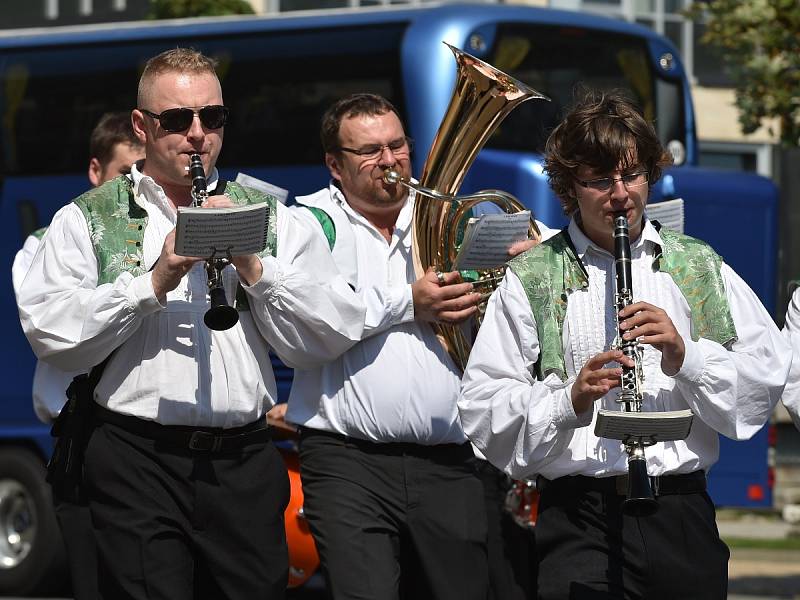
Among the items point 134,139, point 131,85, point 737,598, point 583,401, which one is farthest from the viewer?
point 131,85

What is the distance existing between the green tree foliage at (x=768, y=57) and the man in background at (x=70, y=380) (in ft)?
15.9

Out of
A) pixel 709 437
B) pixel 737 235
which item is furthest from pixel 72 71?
pixel 709 437

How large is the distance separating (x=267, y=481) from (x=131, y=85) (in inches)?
269

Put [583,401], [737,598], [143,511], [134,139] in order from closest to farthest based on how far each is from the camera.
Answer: [583,401] → [143,511] → [134,139] → [737,598]

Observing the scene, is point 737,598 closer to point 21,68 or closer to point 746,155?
point 21,68

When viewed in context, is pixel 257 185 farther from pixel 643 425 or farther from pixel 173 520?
pixel 643 425

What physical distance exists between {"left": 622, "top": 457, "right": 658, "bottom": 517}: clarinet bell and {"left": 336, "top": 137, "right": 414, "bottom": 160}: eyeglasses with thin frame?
2.03 metres

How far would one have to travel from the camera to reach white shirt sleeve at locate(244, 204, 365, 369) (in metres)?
5.00

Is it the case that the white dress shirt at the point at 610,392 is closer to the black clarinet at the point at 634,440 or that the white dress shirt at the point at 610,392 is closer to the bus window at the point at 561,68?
the black clarinet at the point at 634,440

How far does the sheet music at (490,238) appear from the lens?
5578mm

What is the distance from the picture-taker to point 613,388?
4.39 metres

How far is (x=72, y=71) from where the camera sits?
1179cm

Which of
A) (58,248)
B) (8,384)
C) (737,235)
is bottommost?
(8,384)

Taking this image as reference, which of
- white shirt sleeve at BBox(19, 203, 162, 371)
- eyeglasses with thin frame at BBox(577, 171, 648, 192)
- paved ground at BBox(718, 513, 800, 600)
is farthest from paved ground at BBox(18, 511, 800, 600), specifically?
eyeglasses with thin frame at BBox(577, 171, 648, 192)
